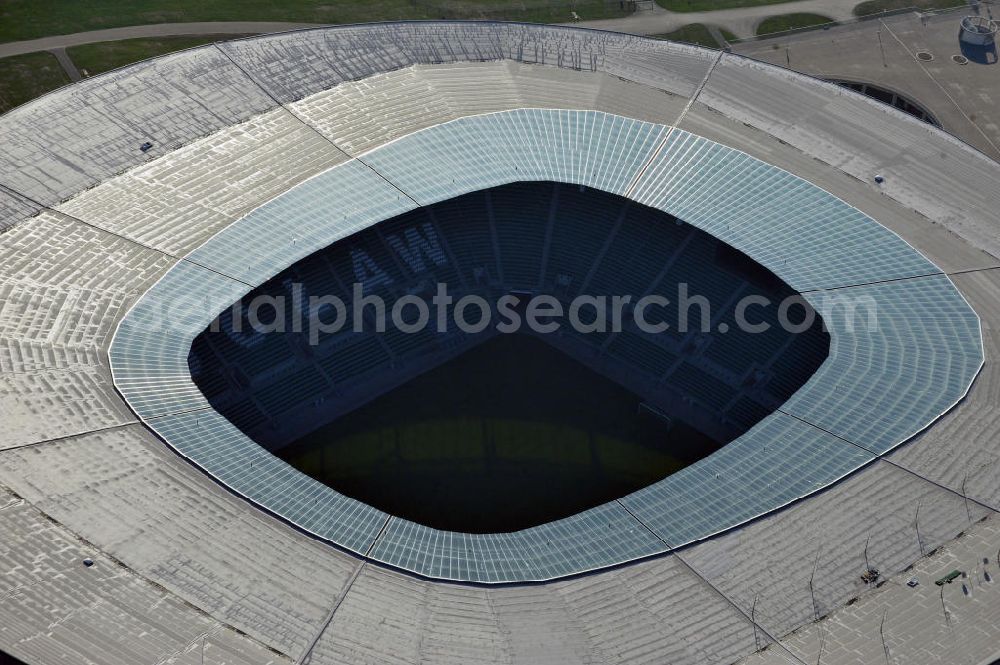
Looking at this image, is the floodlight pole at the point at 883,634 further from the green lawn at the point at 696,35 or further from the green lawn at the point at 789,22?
the green lawn at the point at 789,22

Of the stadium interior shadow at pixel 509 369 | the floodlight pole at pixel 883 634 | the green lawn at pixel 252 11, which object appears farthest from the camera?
the green lawn at pixel 252 11

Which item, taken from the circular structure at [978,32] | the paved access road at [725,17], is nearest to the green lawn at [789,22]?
the paved access road at [725,17]

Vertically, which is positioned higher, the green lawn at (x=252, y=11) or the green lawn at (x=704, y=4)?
the green lawn at (x=704, y=4)

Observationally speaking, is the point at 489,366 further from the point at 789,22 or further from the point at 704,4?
the point at 789,22

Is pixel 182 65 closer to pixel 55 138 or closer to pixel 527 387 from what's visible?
pixel 55 138

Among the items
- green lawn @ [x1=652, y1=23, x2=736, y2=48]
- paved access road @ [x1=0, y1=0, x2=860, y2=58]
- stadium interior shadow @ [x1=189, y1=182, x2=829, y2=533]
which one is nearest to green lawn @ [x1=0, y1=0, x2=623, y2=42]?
paved access road @ [x1=0, y1=0, x2=860, y2=58]

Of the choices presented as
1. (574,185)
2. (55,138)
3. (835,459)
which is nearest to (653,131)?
(574,185)

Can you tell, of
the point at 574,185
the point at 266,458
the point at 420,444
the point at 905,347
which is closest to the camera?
the point at 266,458
